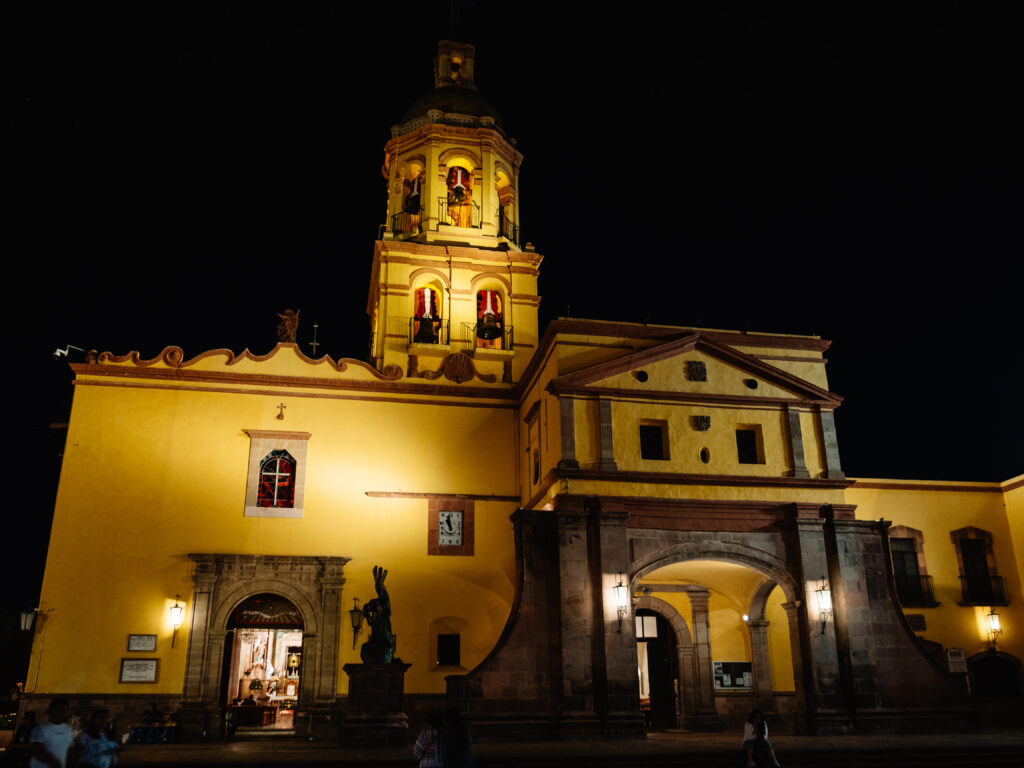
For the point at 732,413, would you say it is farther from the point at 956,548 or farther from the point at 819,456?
the point at 956,548

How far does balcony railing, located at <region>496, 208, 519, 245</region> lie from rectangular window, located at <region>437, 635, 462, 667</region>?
12.7 m

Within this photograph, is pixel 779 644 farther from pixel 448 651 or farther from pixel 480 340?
pixel 480 340

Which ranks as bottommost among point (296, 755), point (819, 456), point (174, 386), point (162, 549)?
point (296, 755)

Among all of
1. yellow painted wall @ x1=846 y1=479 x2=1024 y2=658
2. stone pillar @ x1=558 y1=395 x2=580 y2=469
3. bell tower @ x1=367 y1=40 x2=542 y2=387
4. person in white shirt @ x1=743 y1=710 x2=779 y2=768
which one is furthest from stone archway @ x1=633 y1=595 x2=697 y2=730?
person in white shirt @ x1=743 y1=710 x2=779 y2=768

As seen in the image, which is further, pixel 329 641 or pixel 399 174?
pixel 399 174

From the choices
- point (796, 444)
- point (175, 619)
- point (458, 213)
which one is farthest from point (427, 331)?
point (796, 444)

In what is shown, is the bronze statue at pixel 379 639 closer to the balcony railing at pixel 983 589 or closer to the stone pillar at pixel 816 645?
the stone pillar at pixel 816 645

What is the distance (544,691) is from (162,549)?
33.1 ft

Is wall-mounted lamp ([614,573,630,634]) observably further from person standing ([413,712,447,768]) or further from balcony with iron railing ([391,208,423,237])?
balcony with iron railing ([391,208,423,237])

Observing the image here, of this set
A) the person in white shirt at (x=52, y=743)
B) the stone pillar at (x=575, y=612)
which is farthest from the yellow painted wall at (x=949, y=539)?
the person in white shirt at (x=52, y=743)

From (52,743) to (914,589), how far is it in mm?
21908

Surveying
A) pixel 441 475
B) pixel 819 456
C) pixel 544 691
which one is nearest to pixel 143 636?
pixel 441 475

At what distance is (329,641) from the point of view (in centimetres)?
2128

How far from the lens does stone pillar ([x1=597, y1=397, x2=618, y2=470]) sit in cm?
1961
